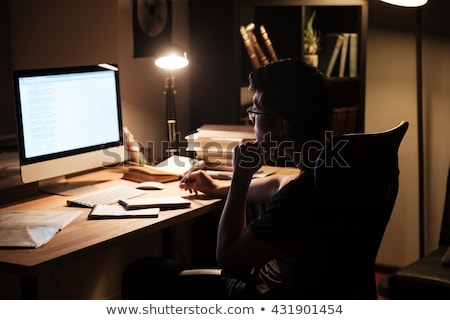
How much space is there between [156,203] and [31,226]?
17.7 inches

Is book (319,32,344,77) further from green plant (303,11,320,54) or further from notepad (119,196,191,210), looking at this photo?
notepad (119,196,191,210)

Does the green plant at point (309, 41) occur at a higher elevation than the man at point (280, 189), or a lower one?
higher

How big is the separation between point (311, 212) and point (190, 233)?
191 cm

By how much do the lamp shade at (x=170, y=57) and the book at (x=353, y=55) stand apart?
912 mm

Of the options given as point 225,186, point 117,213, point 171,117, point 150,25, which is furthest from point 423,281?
point 150,25

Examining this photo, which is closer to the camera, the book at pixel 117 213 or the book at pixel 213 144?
the book at pixel 117 213

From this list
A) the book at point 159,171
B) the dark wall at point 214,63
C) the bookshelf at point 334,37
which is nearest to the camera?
the book at point 159,171

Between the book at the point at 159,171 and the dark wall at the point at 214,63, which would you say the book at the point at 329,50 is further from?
the book at the point at 159,171

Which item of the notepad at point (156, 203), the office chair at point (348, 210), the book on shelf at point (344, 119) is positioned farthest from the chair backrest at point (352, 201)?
the book on shelf at point (344, 119)

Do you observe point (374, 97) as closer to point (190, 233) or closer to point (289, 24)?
point (289, 24)

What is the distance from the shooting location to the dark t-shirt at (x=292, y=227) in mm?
1699

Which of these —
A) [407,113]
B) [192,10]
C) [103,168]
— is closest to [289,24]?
[192,10]

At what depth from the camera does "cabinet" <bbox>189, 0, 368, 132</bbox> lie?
319 cm
